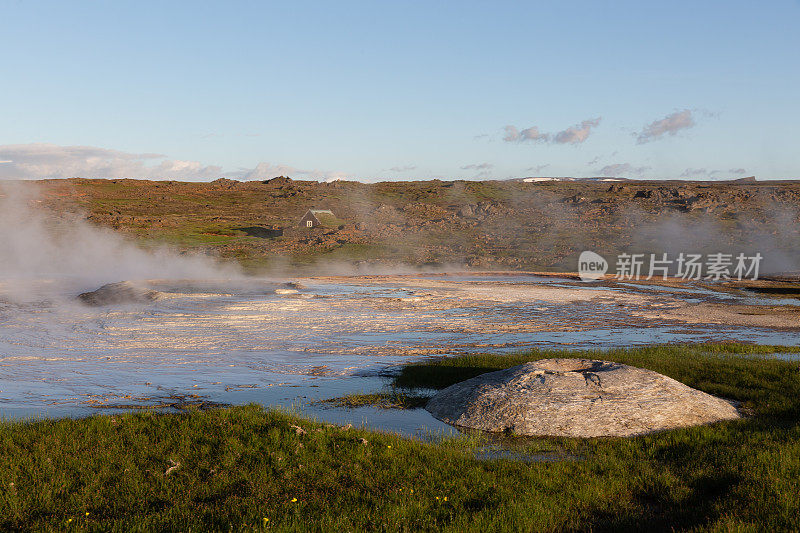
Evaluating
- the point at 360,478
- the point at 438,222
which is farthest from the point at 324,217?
the point at 360,478

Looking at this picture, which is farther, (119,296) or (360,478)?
(119,296)

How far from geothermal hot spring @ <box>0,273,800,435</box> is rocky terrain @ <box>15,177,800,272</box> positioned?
31.1m

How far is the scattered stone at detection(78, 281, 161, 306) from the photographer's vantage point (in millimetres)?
39000

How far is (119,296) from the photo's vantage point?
40.2 meters

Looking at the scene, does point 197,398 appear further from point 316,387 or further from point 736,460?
point 736,460

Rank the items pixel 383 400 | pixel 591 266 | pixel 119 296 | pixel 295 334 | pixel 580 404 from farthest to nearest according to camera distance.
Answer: pixel 591 266, pixel 119 296, pixel 295 334, pixel 383 400, pixel 580 404

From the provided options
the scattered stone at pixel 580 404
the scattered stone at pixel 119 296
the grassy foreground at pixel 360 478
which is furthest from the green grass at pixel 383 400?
the scattered stone at pixel 119 296

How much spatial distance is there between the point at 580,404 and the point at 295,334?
52.9 ft

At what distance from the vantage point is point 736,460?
1066cm

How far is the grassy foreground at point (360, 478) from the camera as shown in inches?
332

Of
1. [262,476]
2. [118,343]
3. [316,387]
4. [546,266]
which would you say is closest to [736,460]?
[262,476]

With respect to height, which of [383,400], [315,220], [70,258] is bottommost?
[70,258]

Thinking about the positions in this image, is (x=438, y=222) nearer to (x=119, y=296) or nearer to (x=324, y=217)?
(x=324, y=217)

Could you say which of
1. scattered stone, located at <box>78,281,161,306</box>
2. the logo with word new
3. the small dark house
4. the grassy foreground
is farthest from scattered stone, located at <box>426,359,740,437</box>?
the small dark house
